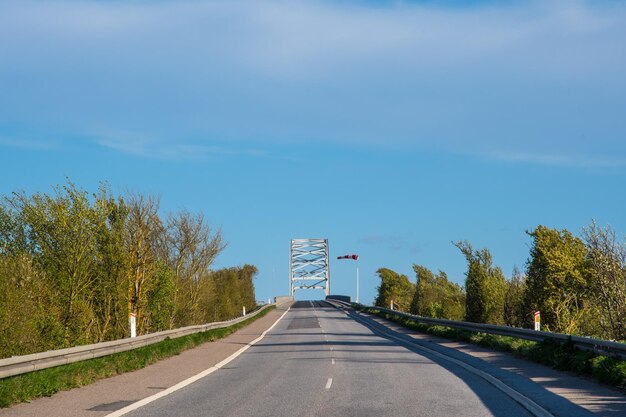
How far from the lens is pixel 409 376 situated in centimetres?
1973

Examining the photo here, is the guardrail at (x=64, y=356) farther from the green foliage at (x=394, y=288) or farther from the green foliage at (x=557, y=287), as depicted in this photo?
the green foliage at (x=394, y=288)

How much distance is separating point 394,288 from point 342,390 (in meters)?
93.4

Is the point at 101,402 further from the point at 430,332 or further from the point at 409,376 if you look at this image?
the point at 430,332

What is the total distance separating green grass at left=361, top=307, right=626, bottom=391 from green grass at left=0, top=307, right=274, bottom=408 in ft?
39.1

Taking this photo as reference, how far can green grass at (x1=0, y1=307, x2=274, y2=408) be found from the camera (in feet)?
47.7

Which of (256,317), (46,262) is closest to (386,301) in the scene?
(256,317)

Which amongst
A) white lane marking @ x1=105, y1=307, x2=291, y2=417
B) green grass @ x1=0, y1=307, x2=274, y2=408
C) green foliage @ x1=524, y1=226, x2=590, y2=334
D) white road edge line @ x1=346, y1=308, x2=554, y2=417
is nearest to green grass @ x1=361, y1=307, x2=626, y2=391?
white road edge line @ x1=346, y1=308, x2=554, y2=417

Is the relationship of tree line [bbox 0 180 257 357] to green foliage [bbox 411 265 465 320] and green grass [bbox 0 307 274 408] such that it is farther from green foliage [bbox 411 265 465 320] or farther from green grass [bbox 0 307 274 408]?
green foliage [bbox 411 265 465 320]

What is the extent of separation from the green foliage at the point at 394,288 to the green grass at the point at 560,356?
6741 cm

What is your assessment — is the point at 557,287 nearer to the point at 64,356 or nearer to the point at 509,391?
the point at 509,391

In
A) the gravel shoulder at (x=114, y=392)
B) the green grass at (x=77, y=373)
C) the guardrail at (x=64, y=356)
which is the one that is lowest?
the gravel shoulder at (x=114, y=392)

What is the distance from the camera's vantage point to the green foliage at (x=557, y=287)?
40.8m

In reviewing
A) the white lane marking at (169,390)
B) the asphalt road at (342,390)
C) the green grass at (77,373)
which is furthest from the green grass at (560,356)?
the green grass at (77,373)

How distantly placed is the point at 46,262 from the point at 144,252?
8049 millimetres
